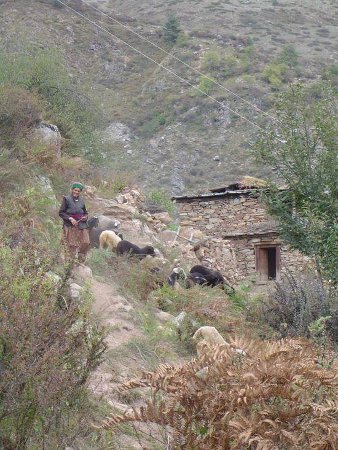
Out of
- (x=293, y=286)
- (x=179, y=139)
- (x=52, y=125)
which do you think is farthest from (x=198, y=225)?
(x=179, y=139)

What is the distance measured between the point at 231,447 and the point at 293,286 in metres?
6.32

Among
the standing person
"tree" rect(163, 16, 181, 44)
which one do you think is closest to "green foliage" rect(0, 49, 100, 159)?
the standing person

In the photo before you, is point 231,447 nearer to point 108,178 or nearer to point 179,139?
point 108,178

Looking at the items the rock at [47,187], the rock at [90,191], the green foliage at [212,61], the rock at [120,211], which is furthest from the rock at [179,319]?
the green foliage at [212,61]

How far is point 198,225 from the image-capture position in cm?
2023

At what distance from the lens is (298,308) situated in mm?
Result: 9695

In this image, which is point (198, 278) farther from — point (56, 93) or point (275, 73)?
point (275, 73)

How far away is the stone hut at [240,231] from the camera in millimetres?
18828

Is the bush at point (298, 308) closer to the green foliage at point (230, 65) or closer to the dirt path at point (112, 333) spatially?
the dirt path at point (112, 333)

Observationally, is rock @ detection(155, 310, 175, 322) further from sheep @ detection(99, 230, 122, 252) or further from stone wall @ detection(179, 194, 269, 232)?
stone wall @ detection(179, 194, 269, 232)

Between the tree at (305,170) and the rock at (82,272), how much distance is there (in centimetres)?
348

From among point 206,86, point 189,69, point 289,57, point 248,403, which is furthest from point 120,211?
point 289,57

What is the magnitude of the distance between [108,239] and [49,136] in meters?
3.94

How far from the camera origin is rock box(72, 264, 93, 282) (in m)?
9.01
